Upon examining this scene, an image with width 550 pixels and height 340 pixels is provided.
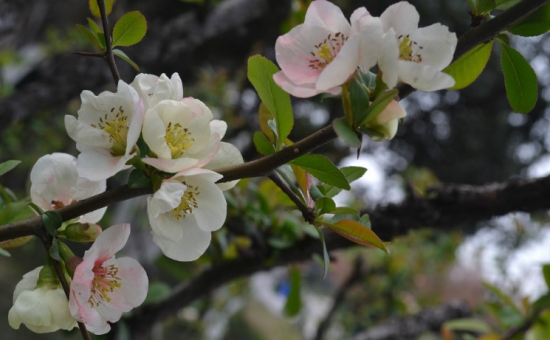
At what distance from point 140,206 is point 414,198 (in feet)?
4.62

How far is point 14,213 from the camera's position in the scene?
49cm

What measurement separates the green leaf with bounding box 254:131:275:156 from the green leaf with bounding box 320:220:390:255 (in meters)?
0.07

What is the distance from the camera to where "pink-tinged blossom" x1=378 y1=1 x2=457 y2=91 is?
1.00ft

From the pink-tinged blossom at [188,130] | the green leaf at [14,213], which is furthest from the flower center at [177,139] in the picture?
the green leaf at [14,213]

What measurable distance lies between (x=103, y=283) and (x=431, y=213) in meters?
0.64

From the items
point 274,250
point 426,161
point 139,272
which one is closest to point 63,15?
point 274,250

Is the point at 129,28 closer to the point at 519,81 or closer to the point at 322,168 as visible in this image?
the point at 322,168

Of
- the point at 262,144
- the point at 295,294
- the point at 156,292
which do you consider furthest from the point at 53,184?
the point at 295,294

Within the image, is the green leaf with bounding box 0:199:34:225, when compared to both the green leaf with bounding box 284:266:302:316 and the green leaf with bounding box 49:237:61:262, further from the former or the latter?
the green leaf with bounding box 284:266:302:316


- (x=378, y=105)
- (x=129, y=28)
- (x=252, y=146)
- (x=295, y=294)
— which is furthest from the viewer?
(x=252, y=146)

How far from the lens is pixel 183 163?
1.05 feet

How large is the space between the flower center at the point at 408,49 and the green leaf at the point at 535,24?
89mm

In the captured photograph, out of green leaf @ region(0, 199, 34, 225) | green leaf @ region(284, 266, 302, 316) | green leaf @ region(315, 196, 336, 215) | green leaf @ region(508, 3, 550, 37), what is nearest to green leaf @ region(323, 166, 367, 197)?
green leaf @ region(315, 196, 336, 215)

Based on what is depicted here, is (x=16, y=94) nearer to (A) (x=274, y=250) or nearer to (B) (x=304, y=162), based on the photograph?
(A) (x=274, y=250)
